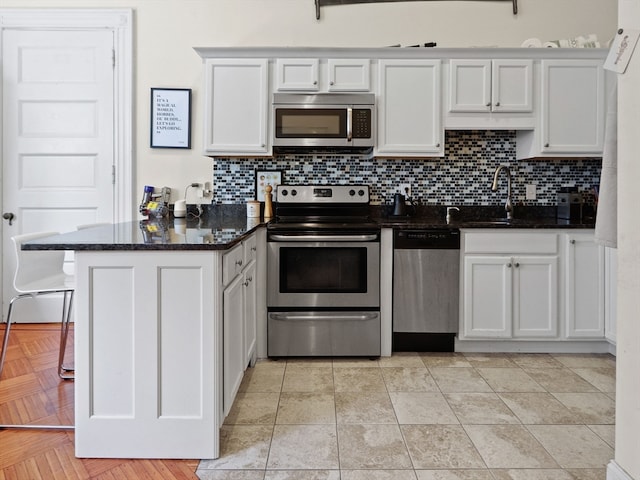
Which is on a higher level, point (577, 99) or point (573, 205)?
point (577, 99)

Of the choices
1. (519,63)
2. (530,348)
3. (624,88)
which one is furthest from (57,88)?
(530,348)

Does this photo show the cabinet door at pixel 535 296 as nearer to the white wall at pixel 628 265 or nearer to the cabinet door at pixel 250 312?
the white wall at pixel 628 265

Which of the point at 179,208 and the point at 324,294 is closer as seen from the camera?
the point at 324,294

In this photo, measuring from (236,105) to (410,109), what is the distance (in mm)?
1229

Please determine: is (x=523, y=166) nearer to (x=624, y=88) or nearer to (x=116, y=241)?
(x=624, y=88)

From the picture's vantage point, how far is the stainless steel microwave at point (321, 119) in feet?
9.67

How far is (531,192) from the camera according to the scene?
3.35 metres

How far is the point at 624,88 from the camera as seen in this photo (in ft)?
4.65

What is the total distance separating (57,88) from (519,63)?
11.5 ft

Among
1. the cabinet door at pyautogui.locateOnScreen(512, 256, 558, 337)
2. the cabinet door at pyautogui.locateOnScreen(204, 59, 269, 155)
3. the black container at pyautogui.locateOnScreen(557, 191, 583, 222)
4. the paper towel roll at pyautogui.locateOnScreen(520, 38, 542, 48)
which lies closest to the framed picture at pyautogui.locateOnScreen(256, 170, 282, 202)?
the cabinet door at pyautogui.locateOnScreen(204, 59, 269, 155)

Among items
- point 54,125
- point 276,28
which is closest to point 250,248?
point 276,28

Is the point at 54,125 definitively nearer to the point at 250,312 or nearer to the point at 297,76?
the point at 297,76

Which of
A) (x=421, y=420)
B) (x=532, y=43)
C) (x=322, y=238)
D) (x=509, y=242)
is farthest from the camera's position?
(x=532, y=43)

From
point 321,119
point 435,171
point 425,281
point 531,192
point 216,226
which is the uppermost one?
point 321,119
